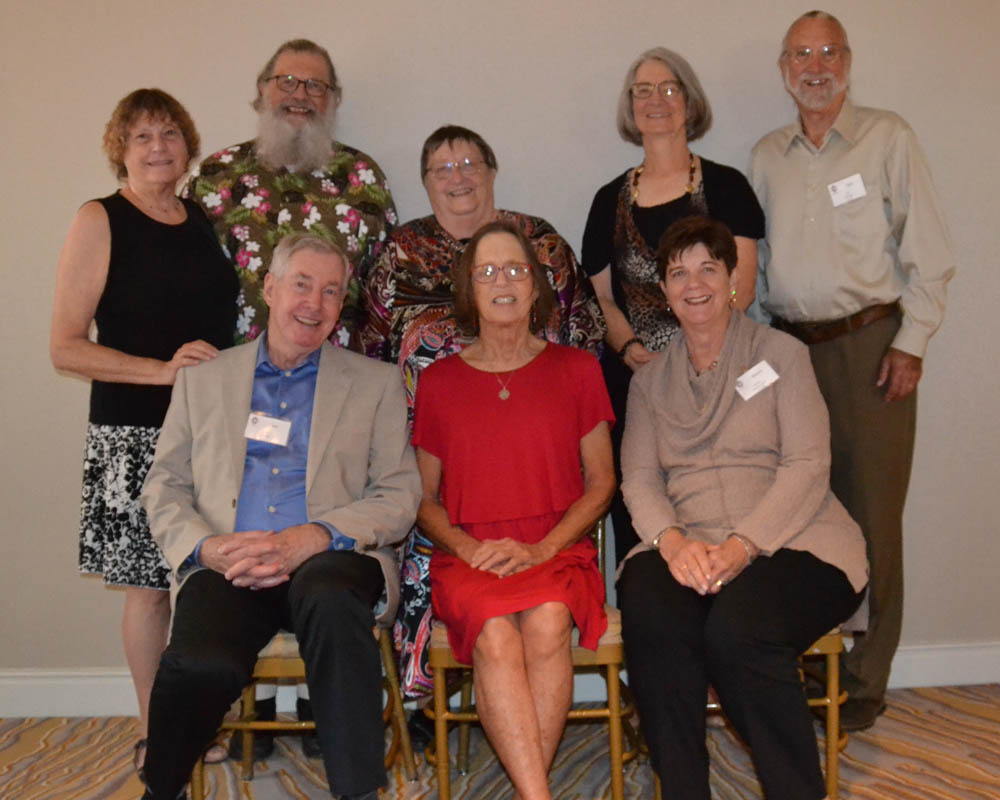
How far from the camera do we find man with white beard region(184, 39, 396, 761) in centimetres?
318

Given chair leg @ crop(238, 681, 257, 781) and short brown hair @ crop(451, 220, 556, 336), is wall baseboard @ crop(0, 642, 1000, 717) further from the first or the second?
short brown hair @ crop(451, 220, 556, 336)

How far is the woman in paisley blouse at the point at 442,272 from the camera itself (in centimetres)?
304

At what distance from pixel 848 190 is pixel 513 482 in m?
1.53

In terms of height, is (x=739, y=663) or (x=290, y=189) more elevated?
(x=290, y=189)

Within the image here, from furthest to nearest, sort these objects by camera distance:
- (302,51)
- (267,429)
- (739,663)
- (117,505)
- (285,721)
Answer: (302,51)
(117,505)
(285,721)
(267,429)
(739,663)

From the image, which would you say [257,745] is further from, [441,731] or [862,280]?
[862,280]

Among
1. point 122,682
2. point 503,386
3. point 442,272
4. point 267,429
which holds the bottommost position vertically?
point 122,682

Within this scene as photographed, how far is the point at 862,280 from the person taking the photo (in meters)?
3.14

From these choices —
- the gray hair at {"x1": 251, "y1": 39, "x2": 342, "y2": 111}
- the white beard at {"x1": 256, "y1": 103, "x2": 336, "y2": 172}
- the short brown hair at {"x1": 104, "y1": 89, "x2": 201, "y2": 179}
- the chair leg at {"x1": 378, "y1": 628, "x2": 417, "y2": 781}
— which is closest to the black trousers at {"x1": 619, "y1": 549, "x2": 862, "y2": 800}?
the chair leg at {"x1": 378, "y1": 628, "x2": 417, "y2": 781}

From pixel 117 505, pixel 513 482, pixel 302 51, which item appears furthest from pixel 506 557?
pixel 302 51

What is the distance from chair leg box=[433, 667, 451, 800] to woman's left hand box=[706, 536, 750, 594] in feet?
2.49

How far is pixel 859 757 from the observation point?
2.95 m

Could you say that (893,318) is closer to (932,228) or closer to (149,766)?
(932,228)

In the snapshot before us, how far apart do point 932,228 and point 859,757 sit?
1.70m
